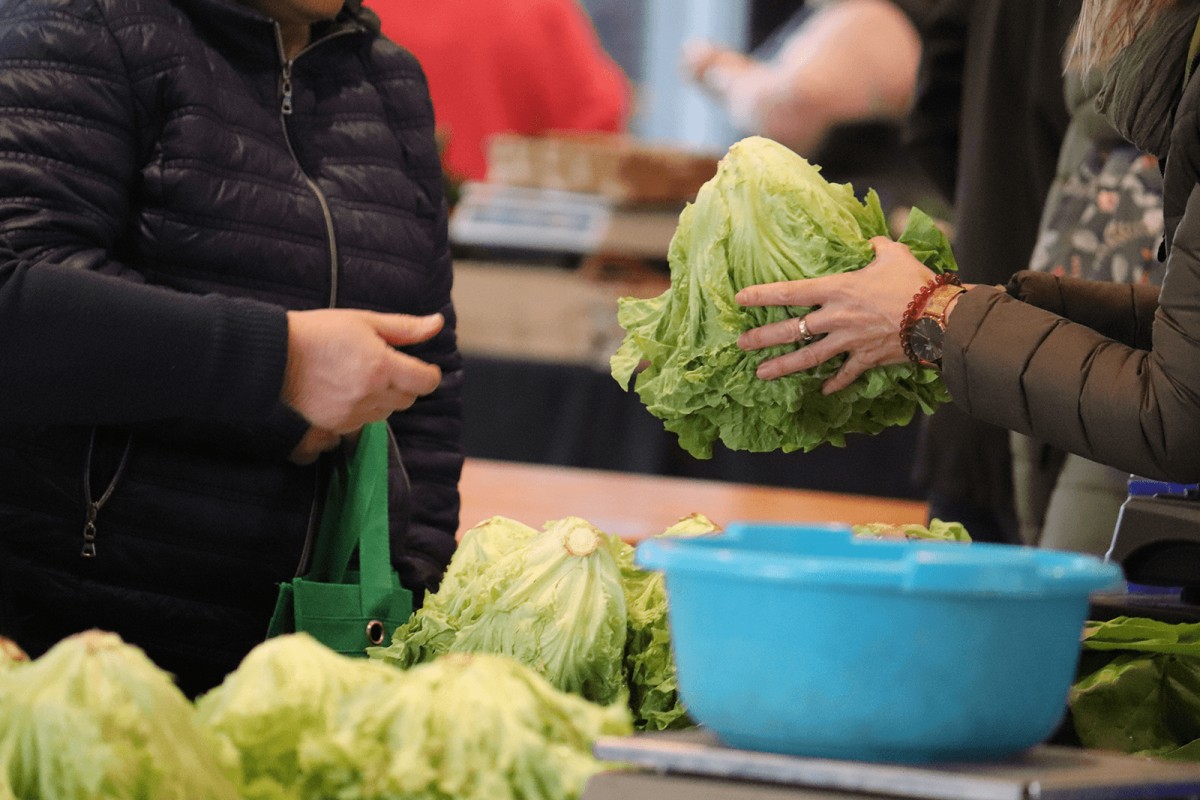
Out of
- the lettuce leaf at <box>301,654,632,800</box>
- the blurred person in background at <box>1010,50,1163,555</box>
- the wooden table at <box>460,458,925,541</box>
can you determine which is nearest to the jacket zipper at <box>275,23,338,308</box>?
the lettuce leaf at <box>301,654,632,800</box>

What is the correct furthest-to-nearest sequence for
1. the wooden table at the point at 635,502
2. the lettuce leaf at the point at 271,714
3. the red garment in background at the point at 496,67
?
1. the red garment in background at the point at 496,67
2. the wooden table at the point at 635,502
3. the lettuce leaf at the point at 271,714

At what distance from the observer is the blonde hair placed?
1.89 m

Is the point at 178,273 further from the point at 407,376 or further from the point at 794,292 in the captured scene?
the point at 794,292

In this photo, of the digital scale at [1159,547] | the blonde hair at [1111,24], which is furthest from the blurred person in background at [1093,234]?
the blonde hair at [1111,24]

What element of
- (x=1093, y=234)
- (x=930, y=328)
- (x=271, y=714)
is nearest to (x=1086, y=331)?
(x=930, y=328)

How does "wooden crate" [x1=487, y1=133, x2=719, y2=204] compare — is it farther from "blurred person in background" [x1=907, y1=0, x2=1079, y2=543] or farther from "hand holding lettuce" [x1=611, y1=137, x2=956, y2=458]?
"hand holding lettuce" [x1=611, y1=137, x2=956, y2=458]

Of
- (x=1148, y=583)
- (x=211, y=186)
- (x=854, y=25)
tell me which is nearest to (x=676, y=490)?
(x=854, y=25)

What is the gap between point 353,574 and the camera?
212cm

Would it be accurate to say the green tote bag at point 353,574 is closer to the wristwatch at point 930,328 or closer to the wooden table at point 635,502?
the wristwatch at point 930,328

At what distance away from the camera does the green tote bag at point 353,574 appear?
1.96m

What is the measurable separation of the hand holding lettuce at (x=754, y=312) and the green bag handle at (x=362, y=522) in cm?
37

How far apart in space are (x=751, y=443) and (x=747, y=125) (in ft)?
12.8

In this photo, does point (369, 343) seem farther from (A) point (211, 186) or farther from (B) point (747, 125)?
(B) point (747, 125)

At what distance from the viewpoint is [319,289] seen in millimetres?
2160
